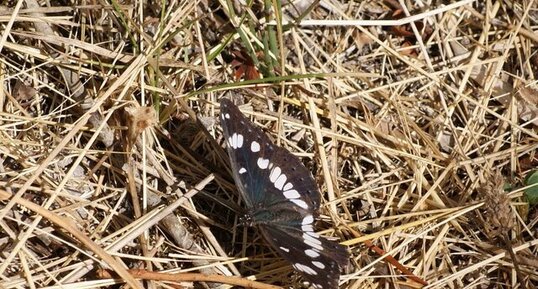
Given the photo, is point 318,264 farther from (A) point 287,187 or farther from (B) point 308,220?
(A) point 287,187

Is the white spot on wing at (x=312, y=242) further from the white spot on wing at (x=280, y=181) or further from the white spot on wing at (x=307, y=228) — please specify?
the white spot on wing at (x=280, y=181)

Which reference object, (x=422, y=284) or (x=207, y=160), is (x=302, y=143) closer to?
(x=207, y=160)

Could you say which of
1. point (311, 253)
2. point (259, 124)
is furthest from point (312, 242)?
point (259, 124)

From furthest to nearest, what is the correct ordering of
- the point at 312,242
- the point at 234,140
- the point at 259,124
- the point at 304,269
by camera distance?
1. the point at 259,124
2. the point at 234,140
3. the point at 312,242
4. the point at 304,269

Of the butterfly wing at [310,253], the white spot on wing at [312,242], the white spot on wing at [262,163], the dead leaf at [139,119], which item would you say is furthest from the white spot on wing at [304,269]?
the dead leaf at [139,119]

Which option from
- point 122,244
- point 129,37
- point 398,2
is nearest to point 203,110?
point 129,37

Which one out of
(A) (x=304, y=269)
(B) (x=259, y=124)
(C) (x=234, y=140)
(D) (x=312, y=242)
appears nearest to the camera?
(A) (x=304, y=269)
